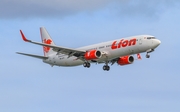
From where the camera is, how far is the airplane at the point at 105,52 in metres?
119

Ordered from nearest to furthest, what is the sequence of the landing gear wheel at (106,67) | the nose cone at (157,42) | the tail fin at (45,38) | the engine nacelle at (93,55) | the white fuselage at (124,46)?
the nose cone at (157,42) < the white fuselage at (124,46) < the engine nacelle at (93,55) < the landing gear wheel at (106,67) < the tail fin at (45,38)

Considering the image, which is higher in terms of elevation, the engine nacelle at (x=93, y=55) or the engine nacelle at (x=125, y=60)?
the engine nacelle at (x=125, y=60)

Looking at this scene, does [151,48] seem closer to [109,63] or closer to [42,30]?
[109,63]

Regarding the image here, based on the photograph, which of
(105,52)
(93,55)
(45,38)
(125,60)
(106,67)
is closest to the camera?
(93,55)

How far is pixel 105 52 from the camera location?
12281cm

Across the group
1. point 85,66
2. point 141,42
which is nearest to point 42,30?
point 85,66

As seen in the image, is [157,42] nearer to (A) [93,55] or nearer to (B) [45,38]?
(A) [93,55]

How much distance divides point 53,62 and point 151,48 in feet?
74.3

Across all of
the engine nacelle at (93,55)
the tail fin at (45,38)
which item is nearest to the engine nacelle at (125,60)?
the engine nacelle at (93,55)

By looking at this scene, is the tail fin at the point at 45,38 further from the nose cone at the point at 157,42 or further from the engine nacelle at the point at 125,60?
the nose cone at the point at 157,42

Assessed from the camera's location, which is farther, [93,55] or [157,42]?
[93,55]

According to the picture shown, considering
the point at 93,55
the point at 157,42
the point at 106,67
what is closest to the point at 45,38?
the point at 106,67

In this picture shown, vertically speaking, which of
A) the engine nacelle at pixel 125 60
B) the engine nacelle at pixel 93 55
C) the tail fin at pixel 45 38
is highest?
the tail fin at pixel 45 38

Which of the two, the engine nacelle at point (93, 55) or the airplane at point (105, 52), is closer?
the airplane at point (105, 52)
